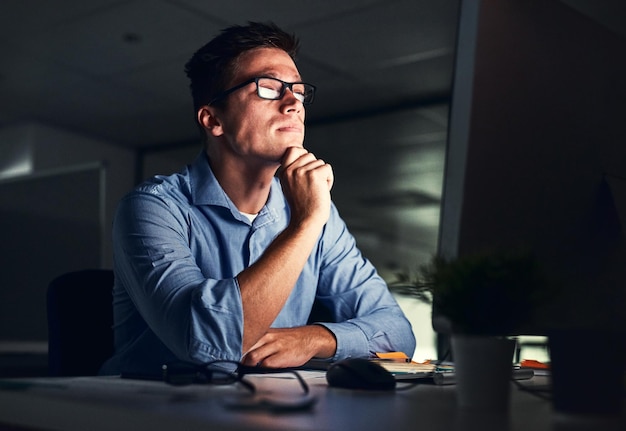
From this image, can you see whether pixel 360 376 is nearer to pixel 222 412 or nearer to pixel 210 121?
pixel 222 412

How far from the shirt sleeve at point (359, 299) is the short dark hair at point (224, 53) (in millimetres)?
426

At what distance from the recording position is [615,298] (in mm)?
899

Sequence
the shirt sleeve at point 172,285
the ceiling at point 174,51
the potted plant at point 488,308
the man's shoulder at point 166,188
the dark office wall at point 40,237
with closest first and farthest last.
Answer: the potted plant at point 488,308, the shirt sleeve at point 172,285, the man's shoulder at point 166,188, the ceiling at point 174,51, the dark office wall at point 40,237

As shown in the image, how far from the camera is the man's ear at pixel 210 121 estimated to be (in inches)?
64.6

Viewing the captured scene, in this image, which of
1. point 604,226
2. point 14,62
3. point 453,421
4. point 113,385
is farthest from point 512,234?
point 14,62

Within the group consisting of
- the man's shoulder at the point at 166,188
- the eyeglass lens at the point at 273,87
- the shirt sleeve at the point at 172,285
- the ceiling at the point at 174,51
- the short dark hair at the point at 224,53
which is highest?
the ceiling at the point at 174,51

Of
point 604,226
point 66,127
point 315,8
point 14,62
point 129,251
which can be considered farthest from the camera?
point 66,127

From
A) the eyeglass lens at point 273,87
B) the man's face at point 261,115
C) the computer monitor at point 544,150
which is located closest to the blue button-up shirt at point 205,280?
the man's face at point 261,115

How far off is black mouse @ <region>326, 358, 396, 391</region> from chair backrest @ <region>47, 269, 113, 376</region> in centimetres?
77

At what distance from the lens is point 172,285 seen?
113 cm

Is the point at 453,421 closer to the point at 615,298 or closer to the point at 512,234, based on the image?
the point at 512,234

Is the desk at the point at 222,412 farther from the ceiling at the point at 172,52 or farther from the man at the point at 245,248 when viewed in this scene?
the ceiling at the point at 172,52

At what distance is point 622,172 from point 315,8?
2.69 meters

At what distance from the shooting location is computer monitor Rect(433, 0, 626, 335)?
2.47 feet
